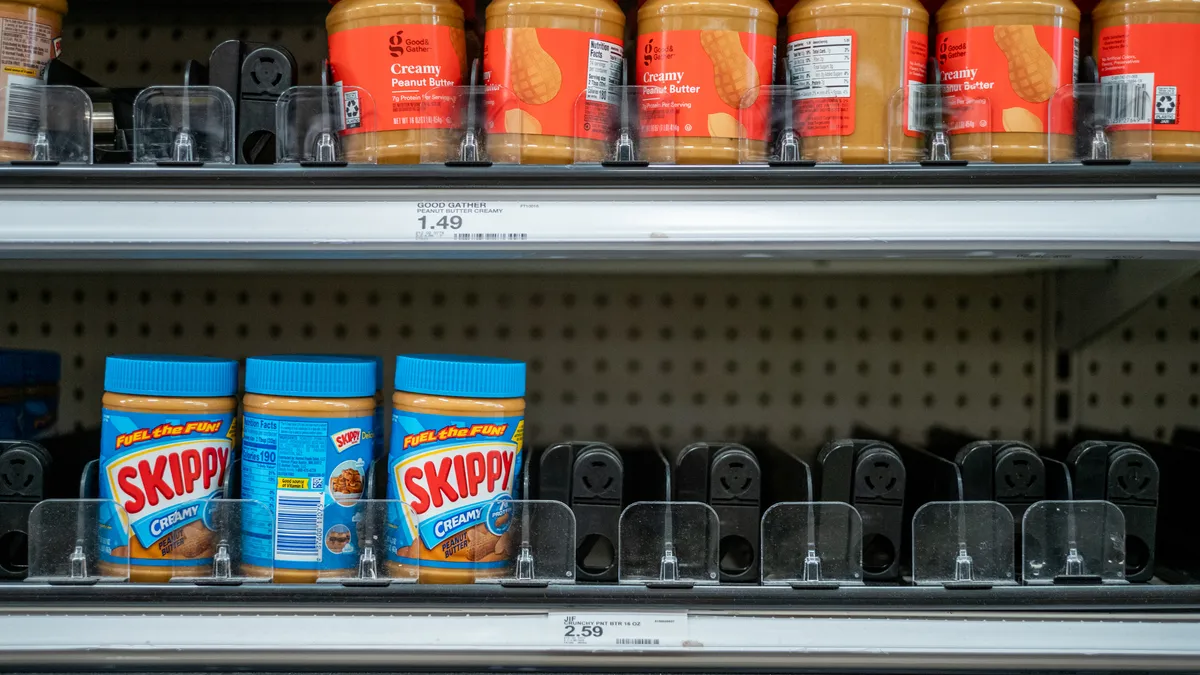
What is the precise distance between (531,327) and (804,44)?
0.67 meters

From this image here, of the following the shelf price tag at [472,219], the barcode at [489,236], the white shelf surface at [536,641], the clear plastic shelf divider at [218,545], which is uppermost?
the shelf price tag at [472,219]

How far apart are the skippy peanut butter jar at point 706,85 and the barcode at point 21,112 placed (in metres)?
0.65

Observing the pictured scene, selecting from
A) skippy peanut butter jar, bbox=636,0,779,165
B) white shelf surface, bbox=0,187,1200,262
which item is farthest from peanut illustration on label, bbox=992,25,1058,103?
skippy peanut butter jar, bbox=636,0,779,165

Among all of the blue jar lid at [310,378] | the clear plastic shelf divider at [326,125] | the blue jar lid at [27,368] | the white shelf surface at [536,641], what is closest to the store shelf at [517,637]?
the white shelf surface at [536,641]

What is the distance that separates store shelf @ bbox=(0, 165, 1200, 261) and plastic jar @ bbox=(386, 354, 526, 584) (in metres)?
0.14

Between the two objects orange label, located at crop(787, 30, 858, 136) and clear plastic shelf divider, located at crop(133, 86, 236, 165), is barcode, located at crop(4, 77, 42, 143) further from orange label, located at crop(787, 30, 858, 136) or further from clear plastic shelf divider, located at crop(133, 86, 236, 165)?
orange label, located at crop(787, 30, 858, 136)

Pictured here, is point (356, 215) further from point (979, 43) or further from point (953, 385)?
point (953, 385)

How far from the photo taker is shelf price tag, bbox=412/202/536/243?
0.96 m

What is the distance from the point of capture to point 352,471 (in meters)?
1.02

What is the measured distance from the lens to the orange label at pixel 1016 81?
37.7 inches

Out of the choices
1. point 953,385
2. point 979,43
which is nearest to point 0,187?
point 979,43

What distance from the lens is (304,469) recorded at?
997mm

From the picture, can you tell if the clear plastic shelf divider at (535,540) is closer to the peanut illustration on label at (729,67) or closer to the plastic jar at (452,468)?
the plastic jar at (452,468)

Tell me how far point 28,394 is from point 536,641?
745 mm
